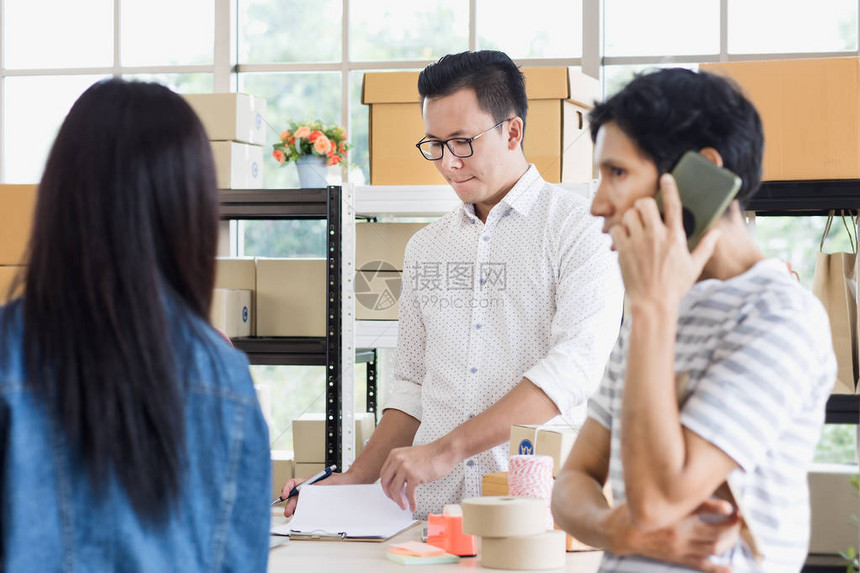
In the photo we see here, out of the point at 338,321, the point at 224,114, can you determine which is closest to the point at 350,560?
the point at 338,321

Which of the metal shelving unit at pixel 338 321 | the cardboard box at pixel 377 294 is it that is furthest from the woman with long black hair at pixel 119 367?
the cardboard box at pixel 377 294

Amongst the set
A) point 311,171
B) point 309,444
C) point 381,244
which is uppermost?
point 311,171

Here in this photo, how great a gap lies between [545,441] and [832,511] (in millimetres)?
2110

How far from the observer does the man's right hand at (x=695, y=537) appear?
85 centimetres

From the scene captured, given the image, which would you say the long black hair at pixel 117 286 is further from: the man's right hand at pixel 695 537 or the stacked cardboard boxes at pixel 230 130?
the stacked cardboard boxes at pixel 230 130

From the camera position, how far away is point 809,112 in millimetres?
2510

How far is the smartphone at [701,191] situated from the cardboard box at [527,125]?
1.92 metres

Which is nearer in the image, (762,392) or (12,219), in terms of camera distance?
(762,392)

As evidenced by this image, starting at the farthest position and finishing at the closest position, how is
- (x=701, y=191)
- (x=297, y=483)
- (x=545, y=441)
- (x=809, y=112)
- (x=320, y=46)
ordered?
(x=320, y=46) < (x=809, y=112) < (x=297, y=483) < (x=545, y=441) < (x=701, y=191)

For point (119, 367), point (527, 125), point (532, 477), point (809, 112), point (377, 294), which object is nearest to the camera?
point (119, 367)

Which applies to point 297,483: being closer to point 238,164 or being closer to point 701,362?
point 701,362

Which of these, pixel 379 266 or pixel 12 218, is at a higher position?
pixel 12 218

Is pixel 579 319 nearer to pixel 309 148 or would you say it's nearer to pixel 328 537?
pixel 328 537

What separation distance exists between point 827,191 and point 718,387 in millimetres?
1908
